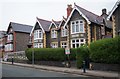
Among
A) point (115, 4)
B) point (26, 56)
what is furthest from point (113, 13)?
point (26, 56)

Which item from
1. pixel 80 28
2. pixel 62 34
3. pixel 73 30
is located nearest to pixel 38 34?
pixel 62 34

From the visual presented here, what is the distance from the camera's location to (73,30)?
33.4 m

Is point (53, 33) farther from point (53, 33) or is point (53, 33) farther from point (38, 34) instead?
point (38, 34)

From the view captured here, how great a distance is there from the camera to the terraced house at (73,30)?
32188mm

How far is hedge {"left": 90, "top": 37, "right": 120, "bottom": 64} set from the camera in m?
20.3

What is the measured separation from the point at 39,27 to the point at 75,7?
11084 mm

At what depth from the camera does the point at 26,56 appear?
118 feet

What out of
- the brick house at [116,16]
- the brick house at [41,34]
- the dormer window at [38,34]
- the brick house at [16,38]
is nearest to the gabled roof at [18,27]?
the brick house at [16,38]

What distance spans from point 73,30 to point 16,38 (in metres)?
25.2

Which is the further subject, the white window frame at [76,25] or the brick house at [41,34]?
the brick house at [41,34]

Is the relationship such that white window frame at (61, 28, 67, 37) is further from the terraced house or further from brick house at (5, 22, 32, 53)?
brick house at (5, 22, 32, 53)

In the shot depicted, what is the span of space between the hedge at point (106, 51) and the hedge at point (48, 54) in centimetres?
619

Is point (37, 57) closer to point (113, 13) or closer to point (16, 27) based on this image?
point (113, 13)

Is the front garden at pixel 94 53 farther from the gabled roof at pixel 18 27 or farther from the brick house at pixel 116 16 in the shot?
the gabled roof at pixel 18 27
